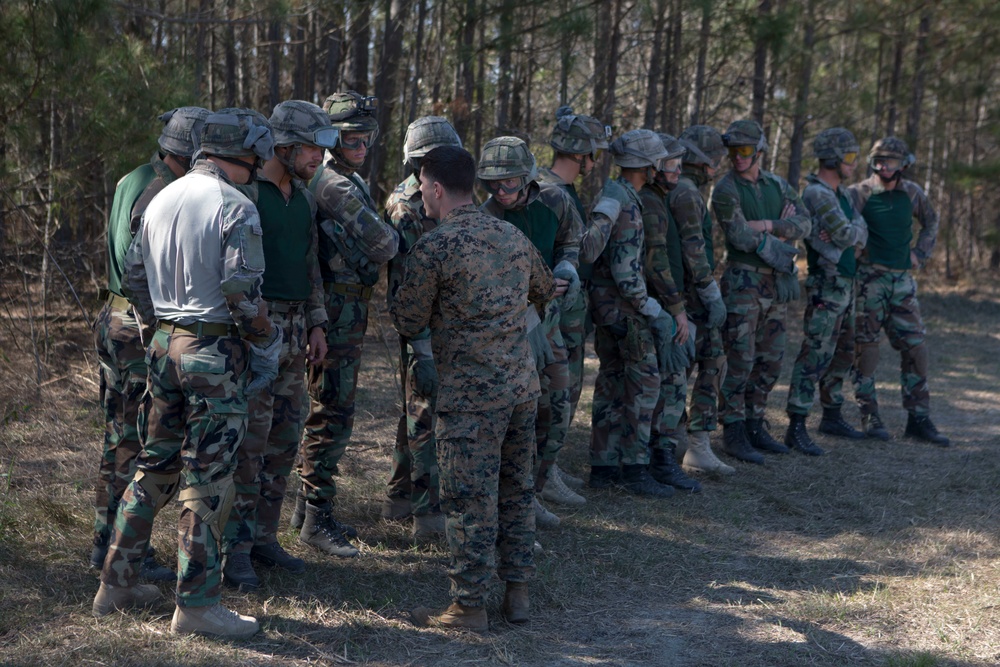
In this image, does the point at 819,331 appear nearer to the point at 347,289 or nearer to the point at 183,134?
the point at 347,289

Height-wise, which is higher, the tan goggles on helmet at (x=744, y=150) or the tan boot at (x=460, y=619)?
the tan goggles on helmet at (x=744, y=150)

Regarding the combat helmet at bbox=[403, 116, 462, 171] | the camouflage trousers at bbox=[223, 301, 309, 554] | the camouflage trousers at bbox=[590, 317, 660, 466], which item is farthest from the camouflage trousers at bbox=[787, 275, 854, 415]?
the camouflage trousers at bbox=[223, 301, 309, 554]

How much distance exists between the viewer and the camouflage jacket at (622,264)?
5602 mm

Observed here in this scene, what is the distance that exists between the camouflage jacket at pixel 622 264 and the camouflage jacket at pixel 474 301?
1819 mm

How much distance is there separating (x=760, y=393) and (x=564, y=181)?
8.26 ft

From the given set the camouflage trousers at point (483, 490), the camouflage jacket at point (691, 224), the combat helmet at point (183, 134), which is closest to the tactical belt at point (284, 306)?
the combat helmet at point (183, 134)

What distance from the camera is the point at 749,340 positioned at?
6.63 m

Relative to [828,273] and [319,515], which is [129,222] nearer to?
[319,515]

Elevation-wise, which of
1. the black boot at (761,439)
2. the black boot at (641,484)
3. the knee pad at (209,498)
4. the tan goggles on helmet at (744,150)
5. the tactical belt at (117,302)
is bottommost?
the black boot at (641,484)

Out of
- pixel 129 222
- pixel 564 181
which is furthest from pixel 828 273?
pixel 129 222

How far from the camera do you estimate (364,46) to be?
32.0 feet

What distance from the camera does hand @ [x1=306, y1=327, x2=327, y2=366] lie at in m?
4.50

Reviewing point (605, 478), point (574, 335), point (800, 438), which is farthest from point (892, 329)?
point (574, 335)

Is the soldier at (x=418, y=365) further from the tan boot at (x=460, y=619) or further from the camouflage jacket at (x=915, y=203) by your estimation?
the camouflage jacket at (x=915, y=203)
